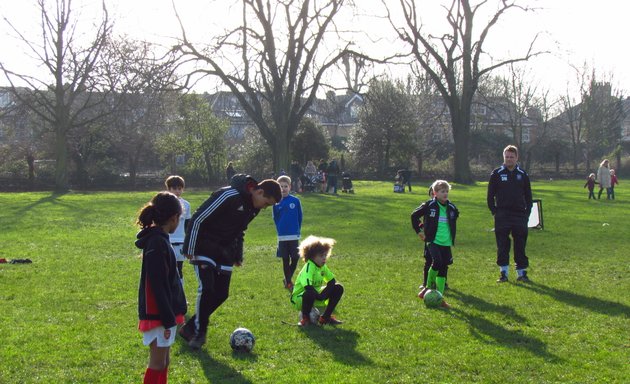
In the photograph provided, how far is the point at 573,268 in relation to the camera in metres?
12.3

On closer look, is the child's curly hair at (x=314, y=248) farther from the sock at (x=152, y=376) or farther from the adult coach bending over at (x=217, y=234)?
the sock at (x=152, y=376)

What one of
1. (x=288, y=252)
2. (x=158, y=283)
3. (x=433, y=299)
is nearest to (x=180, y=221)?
(x=288, y=252)

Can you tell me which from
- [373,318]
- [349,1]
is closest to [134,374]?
[373,318]

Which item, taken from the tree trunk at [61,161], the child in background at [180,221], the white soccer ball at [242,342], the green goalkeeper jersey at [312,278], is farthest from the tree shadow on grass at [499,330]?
the tree trunk at [61,161]

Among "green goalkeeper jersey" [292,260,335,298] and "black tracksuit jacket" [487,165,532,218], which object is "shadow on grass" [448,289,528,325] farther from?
"green goalkeeper jersey" [292,260,335,298]

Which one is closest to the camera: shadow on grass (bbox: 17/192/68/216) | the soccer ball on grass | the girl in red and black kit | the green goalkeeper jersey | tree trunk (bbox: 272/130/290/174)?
the girl in red and black kit

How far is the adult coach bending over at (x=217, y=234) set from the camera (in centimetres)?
673

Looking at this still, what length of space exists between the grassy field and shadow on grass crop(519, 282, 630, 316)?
27 millimetres

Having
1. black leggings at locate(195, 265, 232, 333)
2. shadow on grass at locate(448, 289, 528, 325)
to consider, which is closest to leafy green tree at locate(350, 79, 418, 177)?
shadow on grass at locate(448, 289, 528, 325)

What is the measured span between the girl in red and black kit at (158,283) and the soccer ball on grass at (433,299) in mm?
4532

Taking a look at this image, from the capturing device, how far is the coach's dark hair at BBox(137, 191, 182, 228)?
4.93 m

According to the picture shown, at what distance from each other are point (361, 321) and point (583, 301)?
3.32m

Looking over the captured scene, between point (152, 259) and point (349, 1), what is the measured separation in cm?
2977

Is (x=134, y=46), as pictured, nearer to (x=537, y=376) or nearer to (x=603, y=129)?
(x=537, y=376)
